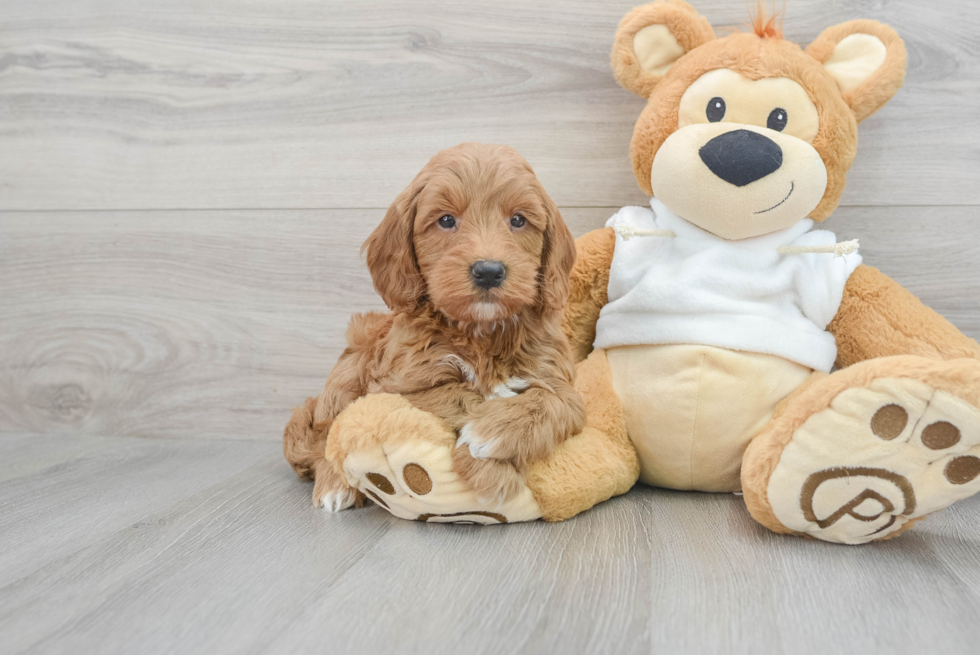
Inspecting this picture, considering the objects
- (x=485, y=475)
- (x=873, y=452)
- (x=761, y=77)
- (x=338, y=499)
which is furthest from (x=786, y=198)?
(x=338, y=499)

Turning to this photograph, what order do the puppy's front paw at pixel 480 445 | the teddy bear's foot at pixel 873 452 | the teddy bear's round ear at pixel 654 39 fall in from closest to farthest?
the teddy bear's foot at pixel 873 452, the puppy's front paw at pixel 480 445, the teddy bear's round ear at pixel 654 39

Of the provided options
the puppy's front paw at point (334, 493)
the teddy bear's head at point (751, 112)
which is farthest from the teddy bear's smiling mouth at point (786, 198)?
the puppy's front paw at point (334, 493)

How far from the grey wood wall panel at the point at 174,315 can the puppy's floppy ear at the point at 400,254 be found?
0.51 metres

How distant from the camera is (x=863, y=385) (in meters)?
0.87

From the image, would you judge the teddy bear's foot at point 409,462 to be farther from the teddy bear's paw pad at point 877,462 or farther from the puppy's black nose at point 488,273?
the teddy bear's paw pad at point 877,462

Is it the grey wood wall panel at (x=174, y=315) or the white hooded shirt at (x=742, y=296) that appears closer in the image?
the white hooded shirt at (x=742, y=296)

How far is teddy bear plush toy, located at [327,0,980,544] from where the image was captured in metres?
1.00

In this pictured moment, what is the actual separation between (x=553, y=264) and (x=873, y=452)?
1.62ft

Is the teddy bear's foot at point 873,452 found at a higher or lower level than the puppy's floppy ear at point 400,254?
lower

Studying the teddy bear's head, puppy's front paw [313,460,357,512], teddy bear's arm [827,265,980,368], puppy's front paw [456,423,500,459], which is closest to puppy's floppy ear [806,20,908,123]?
Result: the teddy bear's head

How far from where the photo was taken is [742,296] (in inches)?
45.2

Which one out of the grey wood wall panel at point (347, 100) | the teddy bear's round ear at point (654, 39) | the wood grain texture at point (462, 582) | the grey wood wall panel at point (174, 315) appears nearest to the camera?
the wood grain texture at point (462, 582)

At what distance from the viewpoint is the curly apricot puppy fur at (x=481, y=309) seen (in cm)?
95

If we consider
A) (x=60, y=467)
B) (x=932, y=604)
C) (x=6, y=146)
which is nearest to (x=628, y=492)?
(x=932, y=604)
